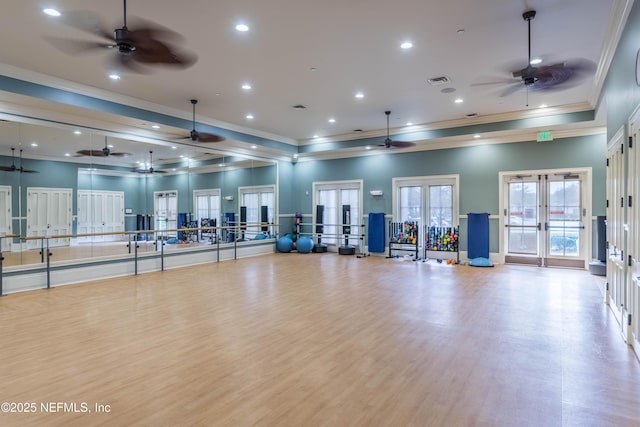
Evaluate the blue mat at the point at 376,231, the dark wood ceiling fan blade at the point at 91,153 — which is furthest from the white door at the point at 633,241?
the dark wood ceiling fan blade at the point at 91,153

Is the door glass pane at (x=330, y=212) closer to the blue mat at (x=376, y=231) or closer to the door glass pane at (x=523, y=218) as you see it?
the blue mat at (x=376, y=231)

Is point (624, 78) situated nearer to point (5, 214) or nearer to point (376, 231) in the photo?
point (376, 231)

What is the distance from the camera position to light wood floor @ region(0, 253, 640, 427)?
2.50m

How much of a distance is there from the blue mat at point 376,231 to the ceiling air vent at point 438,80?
16.4ft

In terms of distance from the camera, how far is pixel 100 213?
753cm

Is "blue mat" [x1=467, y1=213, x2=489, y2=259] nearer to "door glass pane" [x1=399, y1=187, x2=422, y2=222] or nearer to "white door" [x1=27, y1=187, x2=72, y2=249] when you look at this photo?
"door glass pane" [x1=399, y1=187, x2=422, y2=222]

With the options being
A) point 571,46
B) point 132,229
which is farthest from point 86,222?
point 571,46

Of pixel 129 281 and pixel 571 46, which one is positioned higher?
pixel 571 46

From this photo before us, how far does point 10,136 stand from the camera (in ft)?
20.2

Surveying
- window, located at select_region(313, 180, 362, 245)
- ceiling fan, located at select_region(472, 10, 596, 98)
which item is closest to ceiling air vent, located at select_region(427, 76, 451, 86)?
ceiling fan, located at select_region(472, 10, 596, 98)

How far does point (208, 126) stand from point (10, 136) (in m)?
3.84

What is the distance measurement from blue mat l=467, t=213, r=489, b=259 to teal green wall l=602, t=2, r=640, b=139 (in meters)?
4.38

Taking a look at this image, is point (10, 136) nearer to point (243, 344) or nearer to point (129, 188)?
point (129, 188)

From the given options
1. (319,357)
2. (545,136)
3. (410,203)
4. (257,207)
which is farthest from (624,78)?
(257,207)
